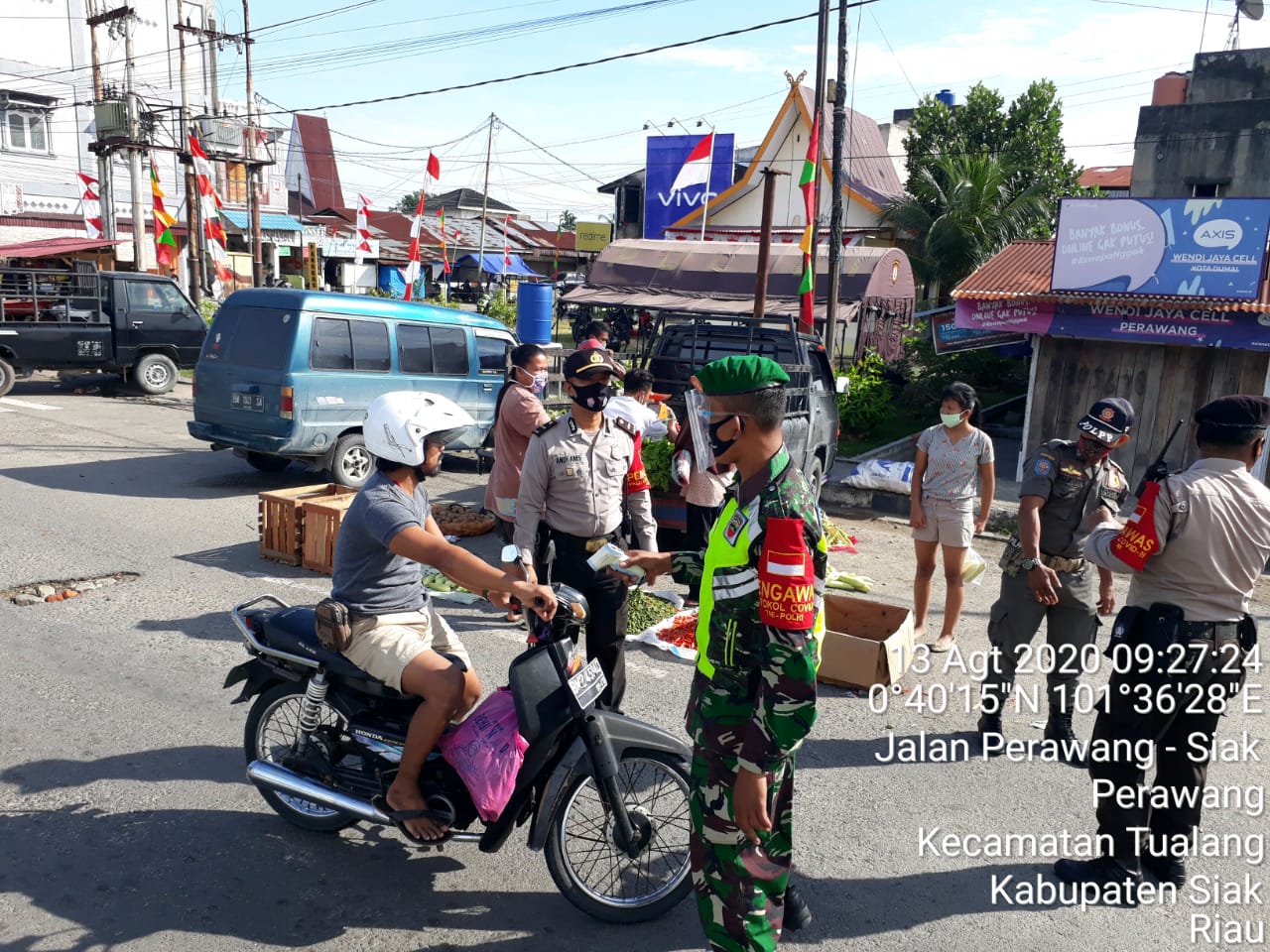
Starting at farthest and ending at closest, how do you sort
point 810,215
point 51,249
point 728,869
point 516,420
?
point 51,249, point 810,215, point 516,420, point 728,869

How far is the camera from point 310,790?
365 centimetres

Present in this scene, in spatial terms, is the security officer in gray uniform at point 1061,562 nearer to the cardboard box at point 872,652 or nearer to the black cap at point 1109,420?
the black cap at point 1109,420

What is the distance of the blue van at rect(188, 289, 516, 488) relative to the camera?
390 inches

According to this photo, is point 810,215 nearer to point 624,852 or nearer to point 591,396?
point 591,396

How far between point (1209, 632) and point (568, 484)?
9.36 ft

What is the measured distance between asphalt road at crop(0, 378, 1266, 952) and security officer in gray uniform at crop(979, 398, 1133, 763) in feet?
1.72

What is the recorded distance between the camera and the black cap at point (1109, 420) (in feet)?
14.9

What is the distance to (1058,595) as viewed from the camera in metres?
4.81

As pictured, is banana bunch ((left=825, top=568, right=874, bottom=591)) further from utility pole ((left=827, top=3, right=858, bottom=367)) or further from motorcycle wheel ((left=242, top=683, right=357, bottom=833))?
utility pole ((left=827, top=3, right=858, bottom=367))

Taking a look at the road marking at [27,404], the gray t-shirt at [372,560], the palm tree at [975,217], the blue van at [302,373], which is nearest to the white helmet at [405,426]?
the gray t-shirt at [372,560]

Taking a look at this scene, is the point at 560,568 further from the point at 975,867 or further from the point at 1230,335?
the point at 1230,335

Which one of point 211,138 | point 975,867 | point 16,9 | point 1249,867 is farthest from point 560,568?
point 16,9

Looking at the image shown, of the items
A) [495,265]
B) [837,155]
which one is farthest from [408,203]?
[837,155]

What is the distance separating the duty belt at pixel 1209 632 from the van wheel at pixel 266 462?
32.2 feet
